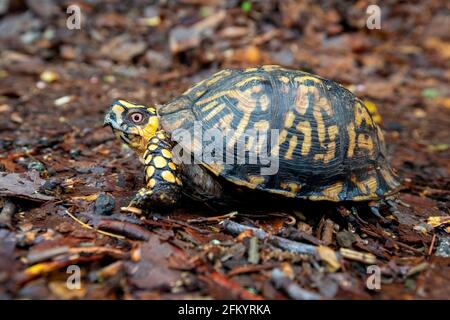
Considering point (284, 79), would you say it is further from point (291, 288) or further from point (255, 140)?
point (291, 288)

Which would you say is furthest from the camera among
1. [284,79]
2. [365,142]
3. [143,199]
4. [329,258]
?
[365,142]

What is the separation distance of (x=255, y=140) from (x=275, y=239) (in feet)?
2.64

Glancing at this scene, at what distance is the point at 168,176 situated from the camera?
3354 millimetres

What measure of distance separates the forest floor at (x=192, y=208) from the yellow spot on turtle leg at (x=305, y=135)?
0.57 metres

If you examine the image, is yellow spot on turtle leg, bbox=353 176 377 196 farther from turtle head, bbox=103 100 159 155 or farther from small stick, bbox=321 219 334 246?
turtle head, bbox=103 100 159 155

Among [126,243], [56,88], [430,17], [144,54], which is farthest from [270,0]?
[126,243]

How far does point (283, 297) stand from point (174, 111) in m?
1.84

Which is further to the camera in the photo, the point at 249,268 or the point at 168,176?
the point at 168,176

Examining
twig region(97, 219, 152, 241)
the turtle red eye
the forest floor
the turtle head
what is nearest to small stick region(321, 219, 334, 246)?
the forest floor

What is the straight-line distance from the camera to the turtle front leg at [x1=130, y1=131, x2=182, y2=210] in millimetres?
3314

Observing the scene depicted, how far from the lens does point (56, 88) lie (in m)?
7.50

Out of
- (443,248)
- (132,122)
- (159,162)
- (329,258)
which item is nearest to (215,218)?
(159,162)

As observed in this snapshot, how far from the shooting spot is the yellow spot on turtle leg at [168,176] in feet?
11.0

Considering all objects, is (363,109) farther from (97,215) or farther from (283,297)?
(97,215)
